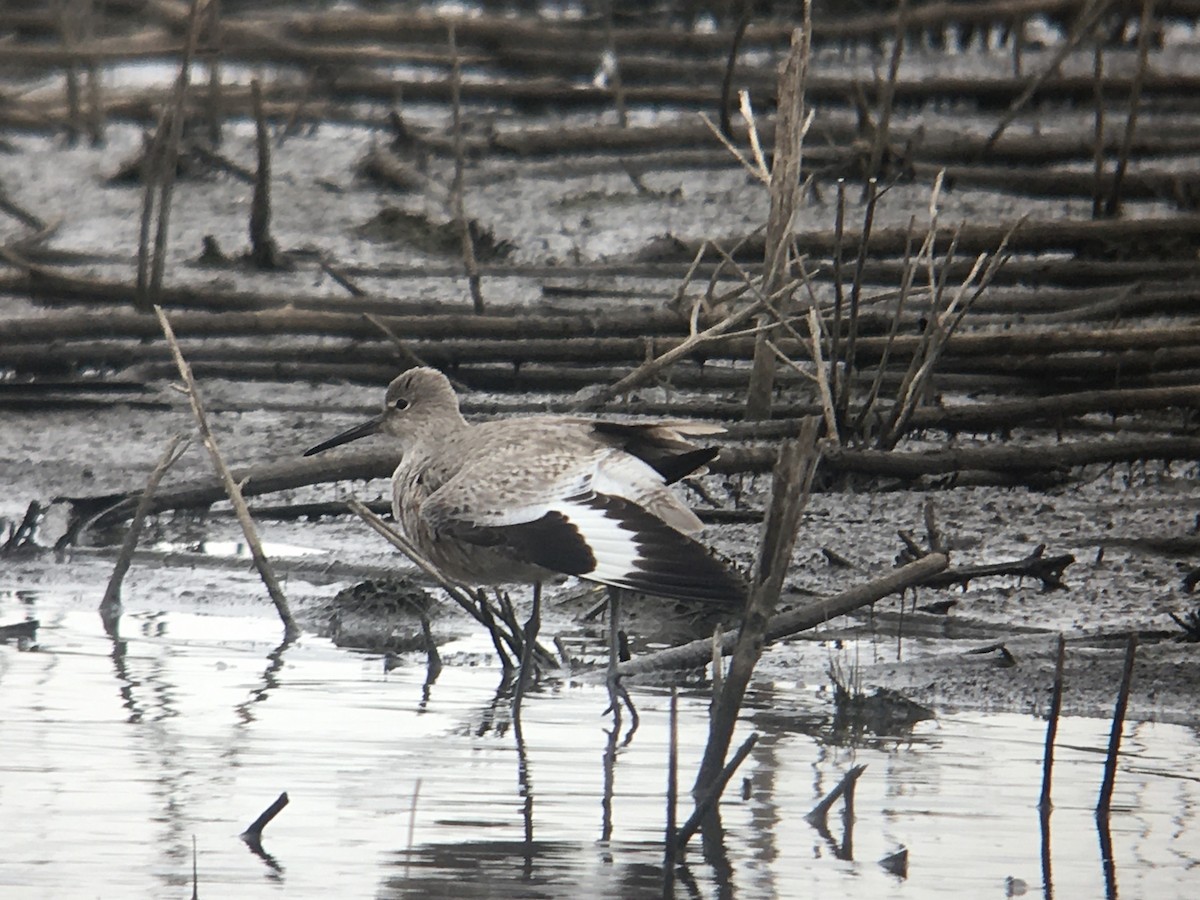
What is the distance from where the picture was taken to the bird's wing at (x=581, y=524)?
434 cm

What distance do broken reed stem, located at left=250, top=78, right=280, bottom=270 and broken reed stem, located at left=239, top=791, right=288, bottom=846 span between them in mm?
5058

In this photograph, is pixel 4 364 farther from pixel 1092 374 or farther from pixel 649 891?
pixel 649 891

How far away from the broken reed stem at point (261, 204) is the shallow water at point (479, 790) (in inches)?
135

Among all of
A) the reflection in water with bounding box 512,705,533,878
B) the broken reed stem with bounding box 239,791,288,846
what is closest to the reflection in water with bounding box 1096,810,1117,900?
the reflection in water with bounding box 512,705,533,878

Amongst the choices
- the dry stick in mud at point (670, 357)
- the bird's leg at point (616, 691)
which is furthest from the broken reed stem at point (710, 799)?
the dry stick in mud at point (670, 357)

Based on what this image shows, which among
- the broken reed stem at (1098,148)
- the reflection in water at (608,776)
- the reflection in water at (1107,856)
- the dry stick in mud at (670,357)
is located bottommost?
the reflection in water at (1107,856)

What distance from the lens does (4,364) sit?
7.53m

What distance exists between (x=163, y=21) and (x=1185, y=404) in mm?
7555

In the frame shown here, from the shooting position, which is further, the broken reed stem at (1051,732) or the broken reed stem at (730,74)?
the broken reed stem at (730,74)

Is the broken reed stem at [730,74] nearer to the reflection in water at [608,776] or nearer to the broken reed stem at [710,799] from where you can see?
the reflection in water at [608,776]

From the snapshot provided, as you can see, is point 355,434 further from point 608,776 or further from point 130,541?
point 608,776

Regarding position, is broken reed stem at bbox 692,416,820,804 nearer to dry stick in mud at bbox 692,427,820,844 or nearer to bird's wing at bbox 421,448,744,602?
dry stick in mud at bbox 692,427,820,844

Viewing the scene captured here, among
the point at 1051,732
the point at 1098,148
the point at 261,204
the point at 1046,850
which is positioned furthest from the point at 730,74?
the point at 1046,850

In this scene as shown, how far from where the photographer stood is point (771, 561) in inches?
136
